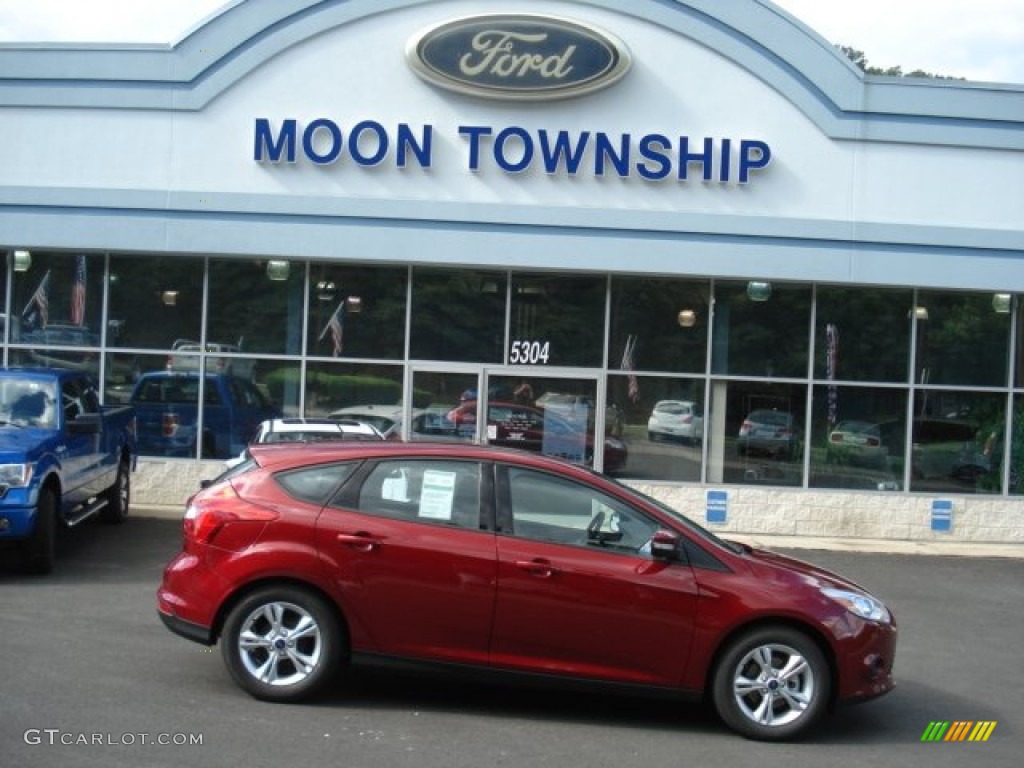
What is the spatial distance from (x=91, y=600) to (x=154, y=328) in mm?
7289

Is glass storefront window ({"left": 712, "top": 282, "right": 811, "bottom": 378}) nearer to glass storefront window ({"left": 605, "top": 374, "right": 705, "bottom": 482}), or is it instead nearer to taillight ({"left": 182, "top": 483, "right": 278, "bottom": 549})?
glass storefront window ({"left": 605, "top": 374, "right": 705, "bottom": 482})

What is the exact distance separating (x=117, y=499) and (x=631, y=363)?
6.84 m

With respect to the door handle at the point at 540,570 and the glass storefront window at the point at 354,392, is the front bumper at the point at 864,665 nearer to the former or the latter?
the door handle at the point at 540,570

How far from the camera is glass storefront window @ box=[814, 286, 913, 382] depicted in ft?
55.4

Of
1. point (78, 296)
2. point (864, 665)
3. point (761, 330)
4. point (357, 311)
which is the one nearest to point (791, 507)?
point (761, 330)

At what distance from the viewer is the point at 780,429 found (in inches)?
667

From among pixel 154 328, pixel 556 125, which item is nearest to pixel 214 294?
pixel 154 328

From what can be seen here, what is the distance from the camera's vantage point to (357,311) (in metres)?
16.8

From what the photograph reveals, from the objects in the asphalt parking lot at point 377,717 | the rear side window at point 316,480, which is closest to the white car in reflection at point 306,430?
the asphalt parking lot at point 377,717

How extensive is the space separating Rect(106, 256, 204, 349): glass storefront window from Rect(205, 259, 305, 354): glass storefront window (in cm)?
26

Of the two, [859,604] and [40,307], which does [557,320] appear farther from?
[859,604]

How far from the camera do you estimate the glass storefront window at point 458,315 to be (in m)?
16.8

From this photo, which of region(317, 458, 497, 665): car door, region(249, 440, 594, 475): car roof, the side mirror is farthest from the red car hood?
region(317, 458, 497, 665): car door

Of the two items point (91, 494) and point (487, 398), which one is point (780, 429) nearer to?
point (487, 398)
